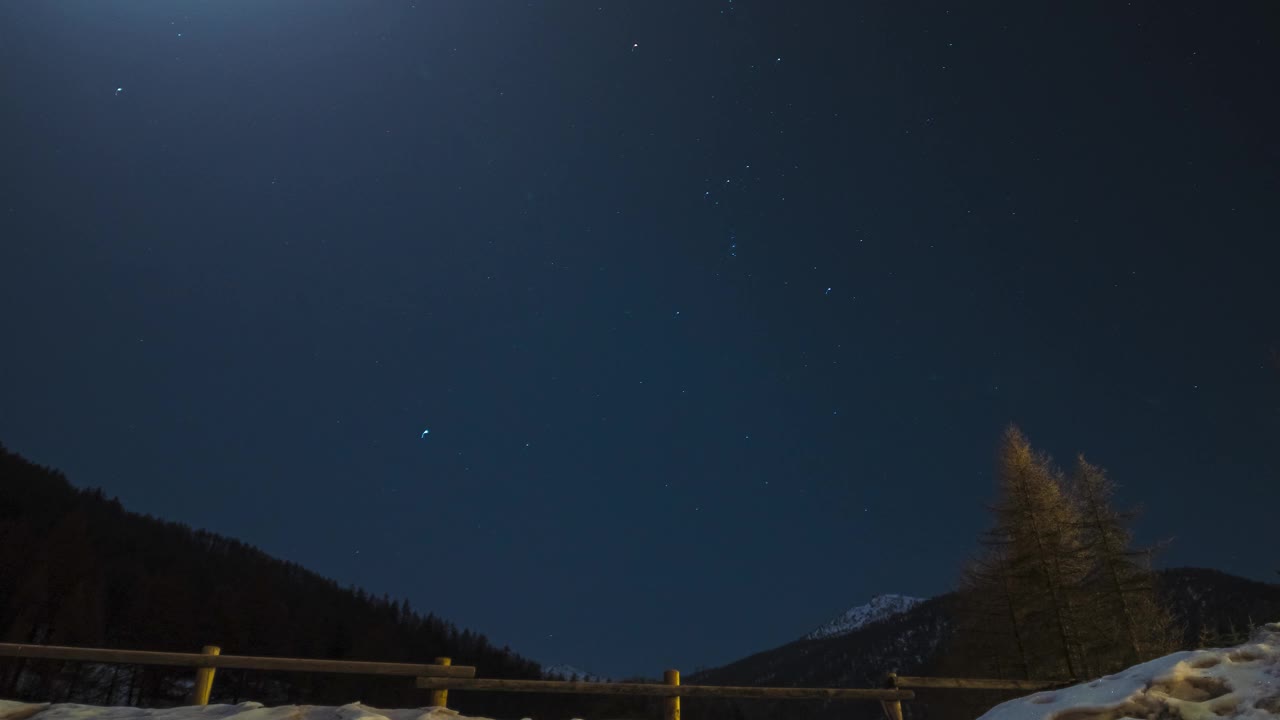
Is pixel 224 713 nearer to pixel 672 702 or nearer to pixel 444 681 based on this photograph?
pixel 444 681

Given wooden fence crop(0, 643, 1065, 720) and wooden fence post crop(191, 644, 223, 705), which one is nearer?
wooden fence crop(0, 643, 1065, 720)

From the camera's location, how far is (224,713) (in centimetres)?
827

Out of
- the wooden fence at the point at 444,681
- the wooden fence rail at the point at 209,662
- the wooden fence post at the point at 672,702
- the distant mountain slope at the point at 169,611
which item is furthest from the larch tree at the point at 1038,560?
the distant mountain slope at the point at 169,611

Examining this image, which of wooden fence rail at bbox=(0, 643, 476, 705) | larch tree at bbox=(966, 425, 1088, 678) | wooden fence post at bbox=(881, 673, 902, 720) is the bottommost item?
wooden fence post at bbox=(881, 673, 902, 720)

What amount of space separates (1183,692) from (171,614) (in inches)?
3506

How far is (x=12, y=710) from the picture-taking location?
8.45 metres

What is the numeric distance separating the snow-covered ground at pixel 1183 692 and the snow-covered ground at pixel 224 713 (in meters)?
6.73

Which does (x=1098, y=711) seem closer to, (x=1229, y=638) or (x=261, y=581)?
(x=1229, y=638)

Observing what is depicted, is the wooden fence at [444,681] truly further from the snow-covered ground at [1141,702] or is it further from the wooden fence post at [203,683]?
Answer: the snow-covered ground at [1141,702]

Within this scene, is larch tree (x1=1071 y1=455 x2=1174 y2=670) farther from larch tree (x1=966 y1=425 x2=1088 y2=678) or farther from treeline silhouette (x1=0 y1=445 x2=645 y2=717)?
treeline silhouette (x1=0 y1=445 x2=645 y2=717)

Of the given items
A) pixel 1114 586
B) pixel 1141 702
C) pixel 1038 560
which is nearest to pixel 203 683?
pixel 1141 702

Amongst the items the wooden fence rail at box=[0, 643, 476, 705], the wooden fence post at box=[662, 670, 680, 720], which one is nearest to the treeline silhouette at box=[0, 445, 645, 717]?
the wooden fence rail at box=[0, 643, 476, 705]

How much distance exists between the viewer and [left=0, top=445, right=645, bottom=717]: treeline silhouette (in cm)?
5972

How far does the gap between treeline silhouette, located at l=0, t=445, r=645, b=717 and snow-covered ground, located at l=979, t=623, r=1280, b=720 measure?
57572 mm
